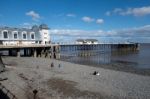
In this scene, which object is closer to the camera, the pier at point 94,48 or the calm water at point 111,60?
the calm water at point 111,60

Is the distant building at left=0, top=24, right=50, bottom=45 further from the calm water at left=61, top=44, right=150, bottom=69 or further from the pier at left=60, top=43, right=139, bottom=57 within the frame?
the pier at left=60, top=43, right=139, bottom=57

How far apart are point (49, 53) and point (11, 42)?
841 cm

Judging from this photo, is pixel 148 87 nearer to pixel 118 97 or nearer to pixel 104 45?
pixel 118 97

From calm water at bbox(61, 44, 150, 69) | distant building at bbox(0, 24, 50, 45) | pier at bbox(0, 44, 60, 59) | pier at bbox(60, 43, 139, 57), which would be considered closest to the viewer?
calm water at bbox(61, 44, 150, 69)

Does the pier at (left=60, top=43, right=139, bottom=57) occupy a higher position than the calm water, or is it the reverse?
the pier at (left=60, top=43, right=139, bottom=57)

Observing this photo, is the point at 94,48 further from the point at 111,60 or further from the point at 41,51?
the point at 41,51

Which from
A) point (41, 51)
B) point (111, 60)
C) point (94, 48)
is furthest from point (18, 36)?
point (94, 48)

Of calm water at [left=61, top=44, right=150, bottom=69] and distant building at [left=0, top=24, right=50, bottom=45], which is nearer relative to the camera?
calm water at [left=61, top=44, right=150, bottom=69]

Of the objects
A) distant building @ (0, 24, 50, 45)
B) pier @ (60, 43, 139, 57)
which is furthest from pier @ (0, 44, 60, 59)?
pier @ (60, 43, 139, 57)

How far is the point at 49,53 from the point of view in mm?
42000

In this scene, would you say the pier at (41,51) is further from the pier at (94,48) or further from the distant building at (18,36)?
the pier at (94,48)

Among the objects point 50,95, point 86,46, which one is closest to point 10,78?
point 50,95

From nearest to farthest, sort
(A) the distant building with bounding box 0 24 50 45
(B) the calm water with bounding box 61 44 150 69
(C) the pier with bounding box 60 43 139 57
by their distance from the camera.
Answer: (B) the calm water with bounding box 61 44 150 69 → (A) the distant building with bounding box 0 24 50 45 → (C) the pier with bounding box 60 43 139 57

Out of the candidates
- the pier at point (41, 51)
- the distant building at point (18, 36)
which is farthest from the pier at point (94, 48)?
the distant building at point (18, 36)
